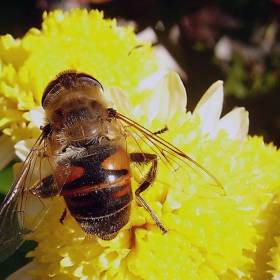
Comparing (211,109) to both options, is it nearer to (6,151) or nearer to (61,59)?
(61,59)

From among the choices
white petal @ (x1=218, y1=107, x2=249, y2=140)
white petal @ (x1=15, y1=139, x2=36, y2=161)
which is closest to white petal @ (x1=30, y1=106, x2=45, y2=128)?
white petal @ (x1=15, y1=139, x2=36, y2=161)

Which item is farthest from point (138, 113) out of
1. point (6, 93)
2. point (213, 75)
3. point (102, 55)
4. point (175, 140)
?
point (213, 75)

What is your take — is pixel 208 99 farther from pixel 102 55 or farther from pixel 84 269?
pixel 84 269

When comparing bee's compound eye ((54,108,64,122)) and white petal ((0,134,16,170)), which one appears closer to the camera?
bee's compound eye ((54,108,64,122))

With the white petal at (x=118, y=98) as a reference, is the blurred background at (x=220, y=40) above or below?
below

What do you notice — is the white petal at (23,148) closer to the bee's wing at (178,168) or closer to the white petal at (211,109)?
the bee's wing at (178,168)

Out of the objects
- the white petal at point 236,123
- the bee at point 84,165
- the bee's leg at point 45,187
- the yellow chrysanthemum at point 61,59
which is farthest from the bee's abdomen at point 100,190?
the white petal at point 236,123

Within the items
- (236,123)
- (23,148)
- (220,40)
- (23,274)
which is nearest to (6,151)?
(23,148)

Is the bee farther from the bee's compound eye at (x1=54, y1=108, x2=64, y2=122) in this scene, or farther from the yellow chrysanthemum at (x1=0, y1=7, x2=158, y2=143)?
the yellow chrysanthemum at (x1=0, y1=7, x2=158, y2=143)
